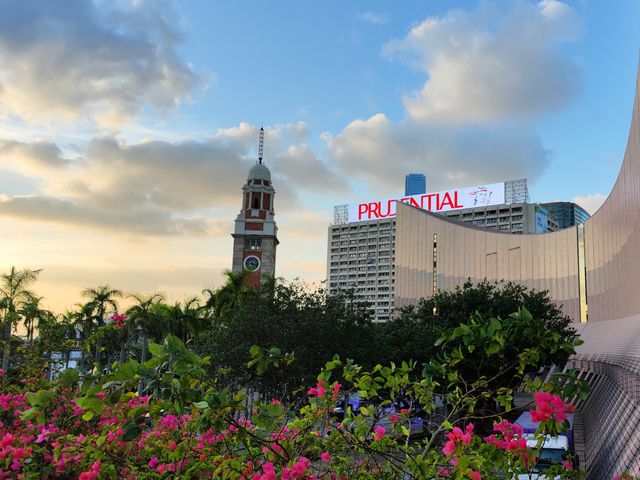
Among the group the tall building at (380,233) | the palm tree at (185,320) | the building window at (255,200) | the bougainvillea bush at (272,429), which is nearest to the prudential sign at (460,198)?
the tall building at (380,233)

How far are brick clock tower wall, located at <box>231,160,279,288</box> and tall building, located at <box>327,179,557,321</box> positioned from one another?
63.0m

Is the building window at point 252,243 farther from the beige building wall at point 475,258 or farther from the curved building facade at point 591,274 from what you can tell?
the curved building facade at point 591,274

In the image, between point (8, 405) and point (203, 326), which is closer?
point (8, 405)

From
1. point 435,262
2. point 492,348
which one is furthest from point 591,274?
point 492,348

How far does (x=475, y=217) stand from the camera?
521 ft

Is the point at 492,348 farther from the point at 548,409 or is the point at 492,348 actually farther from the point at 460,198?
the point at 460,198

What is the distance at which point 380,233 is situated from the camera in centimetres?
18200

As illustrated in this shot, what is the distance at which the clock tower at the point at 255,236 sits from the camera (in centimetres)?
9025

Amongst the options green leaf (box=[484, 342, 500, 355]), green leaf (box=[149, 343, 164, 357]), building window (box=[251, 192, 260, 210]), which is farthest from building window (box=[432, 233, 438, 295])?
green leaf (box=[149, 343, 164, 357])

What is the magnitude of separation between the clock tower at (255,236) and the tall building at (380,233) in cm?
6304

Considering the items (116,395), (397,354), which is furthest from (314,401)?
(397,354)

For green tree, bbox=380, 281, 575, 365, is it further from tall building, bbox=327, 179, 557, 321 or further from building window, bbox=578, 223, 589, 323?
tall building, bbox=327, 179, 557, 321

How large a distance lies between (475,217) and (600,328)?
101m

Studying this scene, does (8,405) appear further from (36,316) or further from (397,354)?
(36,316)
